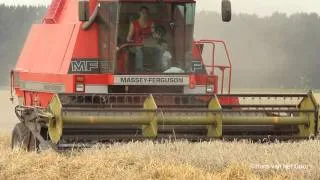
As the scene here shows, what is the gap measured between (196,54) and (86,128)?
290 centimetres

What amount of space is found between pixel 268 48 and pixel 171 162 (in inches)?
1577

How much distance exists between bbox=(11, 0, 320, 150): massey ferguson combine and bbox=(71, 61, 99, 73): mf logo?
0.01 meters

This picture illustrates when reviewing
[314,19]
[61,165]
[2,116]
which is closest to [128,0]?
[61,165]

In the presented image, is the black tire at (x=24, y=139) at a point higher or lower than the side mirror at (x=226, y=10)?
lower

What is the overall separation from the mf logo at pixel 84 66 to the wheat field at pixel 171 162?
2.55 metres

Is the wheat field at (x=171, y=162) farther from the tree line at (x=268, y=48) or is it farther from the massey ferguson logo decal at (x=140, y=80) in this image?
the tree line at (x=268, y=48)

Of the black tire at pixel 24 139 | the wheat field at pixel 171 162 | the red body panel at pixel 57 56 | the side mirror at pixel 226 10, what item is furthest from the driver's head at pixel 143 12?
the wheat field at pixel 171 162

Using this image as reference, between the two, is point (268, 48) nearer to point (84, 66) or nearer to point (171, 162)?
point (84, 66)

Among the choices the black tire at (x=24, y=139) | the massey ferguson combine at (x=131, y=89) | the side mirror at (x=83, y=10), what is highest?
the side mirror at (x=83, y=10)

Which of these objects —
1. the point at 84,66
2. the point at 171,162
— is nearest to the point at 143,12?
the point at 84,66

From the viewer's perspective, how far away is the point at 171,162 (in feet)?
22.3

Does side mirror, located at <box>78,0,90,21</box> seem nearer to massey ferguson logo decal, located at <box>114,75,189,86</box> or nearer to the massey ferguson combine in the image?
the massey ferguson combine

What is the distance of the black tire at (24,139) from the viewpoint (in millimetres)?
9328

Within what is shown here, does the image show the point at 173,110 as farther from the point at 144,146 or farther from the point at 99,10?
the point at 99,10
